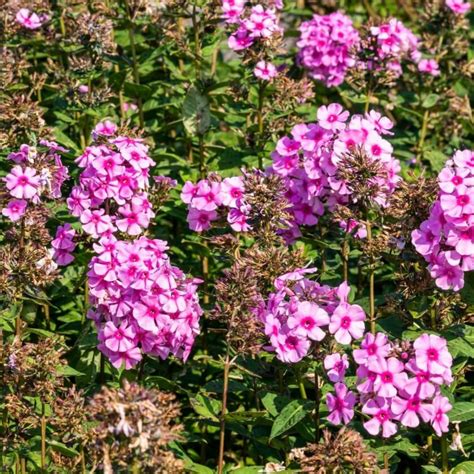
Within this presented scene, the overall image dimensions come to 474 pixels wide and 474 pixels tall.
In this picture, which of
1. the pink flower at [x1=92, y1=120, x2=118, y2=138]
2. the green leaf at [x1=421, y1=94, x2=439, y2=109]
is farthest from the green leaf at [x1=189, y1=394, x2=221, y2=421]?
the green leaf at [x1=421, y1=94, x2=439, y2=109]

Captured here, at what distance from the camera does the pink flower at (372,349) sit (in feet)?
10.9

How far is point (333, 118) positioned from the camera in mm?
4094

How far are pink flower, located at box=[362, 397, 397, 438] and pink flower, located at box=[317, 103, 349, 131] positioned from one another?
44.4 inches

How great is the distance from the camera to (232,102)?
510 cm

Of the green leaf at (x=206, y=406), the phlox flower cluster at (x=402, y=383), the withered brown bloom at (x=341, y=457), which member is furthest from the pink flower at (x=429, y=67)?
the withered brown bloom at (x=341, y=457)

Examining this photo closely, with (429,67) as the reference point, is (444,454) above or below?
below

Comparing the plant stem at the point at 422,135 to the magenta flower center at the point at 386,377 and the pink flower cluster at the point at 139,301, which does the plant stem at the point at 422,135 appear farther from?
the magenta flower center at the point at 386,377

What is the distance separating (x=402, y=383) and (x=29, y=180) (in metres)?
1.47

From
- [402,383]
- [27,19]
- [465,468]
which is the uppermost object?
[27,19]

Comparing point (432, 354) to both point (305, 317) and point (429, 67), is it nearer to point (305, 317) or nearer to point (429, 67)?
point (305, 317)

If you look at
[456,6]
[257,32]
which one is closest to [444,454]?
[257,32]

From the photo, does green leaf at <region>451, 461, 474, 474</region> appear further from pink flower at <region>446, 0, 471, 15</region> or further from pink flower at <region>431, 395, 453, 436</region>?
pink flower at <region>446, 0, 471, 15</region>

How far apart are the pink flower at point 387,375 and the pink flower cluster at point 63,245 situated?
1.36m

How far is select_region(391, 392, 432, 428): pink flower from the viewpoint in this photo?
10.9ft
